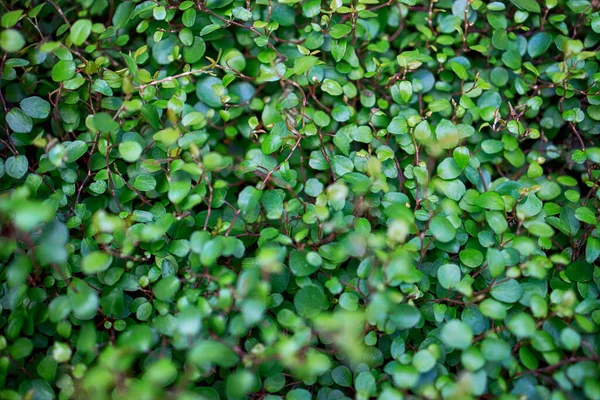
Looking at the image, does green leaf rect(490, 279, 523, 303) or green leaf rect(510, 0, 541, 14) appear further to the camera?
green leaf rect(510, 0, 541, 14)

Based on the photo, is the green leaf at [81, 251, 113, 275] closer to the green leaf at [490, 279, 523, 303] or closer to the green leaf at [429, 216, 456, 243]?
the green leaf at [429, 216, 456, 243]

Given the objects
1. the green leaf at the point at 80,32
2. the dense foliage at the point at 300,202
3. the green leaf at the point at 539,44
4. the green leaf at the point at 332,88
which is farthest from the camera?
the green leaf at the point at 539,44

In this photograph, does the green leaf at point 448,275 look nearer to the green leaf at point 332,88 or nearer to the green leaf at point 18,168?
the green leaf at point 332,88

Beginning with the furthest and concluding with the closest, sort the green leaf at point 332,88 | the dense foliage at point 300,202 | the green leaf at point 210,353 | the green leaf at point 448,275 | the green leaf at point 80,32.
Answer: the green leaf at point 332,88 → the green leaf at point 80,32 → the green leaf at point 448,275 → the dense foliage at point 300,202 → the green leaf at point 210,353

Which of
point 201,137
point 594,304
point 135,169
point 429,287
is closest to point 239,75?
point 201,137

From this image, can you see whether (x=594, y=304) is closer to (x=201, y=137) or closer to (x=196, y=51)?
(x=201, y=137)

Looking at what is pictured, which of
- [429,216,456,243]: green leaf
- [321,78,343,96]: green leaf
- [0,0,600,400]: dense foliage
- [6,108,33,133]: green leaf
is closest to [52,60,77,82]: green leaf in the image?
[0,0,600,400]: dense foliage

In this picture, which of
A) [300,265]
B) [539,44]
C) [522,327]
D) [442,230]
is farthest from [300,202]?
[539,44]

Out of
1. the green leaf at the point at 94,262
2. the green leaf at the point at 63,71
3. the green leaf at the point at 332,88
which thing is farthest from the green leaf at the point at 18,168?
the green leaf at the point at 332,88

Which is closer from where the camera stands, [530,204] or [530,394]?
[530,394]
